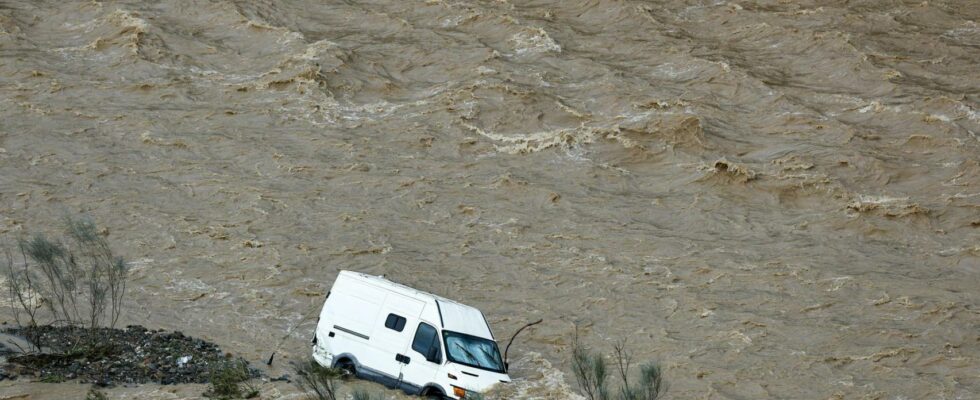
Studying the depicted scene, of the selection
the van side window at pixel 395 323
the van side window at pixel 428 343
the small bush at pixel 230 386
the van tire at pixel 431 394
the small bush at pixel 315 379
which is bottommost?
the van tire at pixel 431 394

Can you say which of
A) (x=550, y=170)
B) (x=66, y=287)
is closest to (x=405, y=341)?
(x=66, y=287)

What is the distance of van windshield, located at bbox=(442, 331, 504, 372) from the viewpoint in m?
17.3

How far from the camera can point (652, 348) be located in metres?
21.6

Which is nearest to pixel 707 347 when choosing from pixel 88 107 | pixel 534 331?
pixel 534 331

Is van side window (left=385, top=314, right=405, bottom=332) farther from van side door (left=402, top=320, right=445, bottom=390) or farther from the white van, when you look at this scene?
van side door (left=402, top=320, right=445, bottom=390)

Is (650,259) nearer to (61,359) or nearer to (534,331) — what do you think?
(534,331)

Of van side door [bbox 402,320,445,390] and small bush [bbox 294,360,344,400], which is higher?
small bush [bbox 294,360,344,400]

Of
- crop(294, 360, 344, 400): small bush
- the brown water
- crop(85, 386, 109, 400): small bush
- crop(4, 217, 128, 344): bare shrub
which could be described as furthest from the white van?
crop(4, 217, 128, 344): bare shrub

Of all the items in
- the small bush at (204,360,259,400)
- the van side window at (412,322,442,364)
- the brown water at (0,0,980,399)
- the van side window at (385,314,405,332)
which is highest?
the small bush at (204,360,259,400)

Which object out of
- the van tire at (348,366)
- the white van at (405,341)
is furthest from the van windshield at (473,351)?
the van tire at (348,366)

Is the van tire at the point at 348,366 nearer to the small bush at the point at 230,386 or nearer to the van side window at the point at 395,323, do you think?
the van side window at the point at 395,323

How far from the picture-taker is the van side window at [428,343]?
56.3 feet

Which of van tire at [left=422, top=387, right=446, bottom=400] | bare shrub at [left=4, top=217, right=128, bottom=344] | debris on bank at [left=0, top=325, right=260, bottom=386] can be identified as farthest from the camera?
bare shrub at [left=4, top=217, right=128, bottom=344]

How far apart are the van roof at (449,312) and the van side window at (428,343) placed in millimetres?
219
